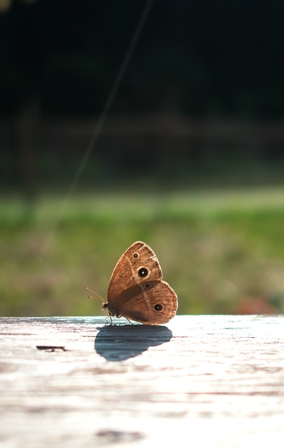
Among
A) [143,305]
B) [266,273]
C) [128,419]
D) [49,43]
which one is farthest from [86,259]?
[49,43]

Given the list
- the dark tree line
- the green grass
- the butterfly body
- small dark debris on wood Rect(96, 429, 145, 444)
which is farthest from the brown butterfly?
the dark tree line

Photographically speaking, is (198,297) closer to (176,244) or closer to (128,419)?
(176,244)

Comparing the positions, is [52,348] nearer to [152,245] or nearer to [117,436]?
[117,436]

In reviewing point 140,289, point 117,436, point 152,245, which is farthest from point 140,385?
point 152,245

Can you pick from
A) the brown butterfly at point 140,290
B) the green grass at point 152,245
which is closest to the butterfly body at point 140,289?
the brown butterfly at point 140,290

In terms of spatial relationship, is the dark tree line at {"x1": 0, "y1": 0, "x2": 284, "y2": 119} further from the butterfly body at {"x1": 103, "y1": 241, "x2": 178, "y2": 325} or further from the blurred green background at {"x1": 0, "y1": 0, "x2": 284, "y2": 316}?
the butterfly body at {"x1": 103, "y1": 241, "x2": 178, "y2": 325}
